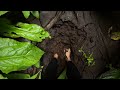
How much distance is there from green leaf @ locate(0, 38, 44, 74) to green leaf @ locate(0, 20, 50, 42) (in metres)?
0.13

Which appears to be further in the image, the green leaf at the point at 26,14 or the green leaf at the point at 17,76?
the green leaf at the point at 26,14

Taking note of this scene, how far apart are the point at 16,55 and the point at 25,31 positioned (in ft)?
0.75

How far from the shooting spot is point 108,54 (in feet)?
4.63

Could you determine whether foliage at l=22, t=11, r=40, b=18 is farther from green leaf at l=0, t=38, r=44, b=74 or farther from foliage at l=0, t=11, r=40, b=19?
green leaf at l=0, t=38, r=44, b=74

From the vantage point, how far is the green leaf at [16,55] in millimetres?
1010

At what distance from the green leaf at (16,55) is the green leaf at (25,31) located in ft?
0.42

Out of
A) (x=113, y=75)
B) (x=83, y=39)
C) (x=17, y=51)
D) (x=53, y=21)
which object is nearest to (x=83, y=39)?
(x=83, y=39)

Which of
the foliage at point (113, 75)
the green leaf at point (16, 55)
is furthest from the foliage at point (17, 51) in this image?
the foliage at point (113, 75)

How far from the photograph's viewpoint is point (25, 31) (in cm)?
123

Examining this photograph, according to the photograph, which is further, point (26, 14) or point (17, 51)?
point (26, 14)

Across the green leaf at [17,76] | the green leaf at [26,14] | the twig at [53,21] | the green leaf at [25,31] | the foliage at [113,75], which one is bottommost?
the foliage at [113,75]

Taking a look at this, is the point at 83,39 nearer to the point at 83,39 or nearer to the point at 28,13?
the point at 83,39

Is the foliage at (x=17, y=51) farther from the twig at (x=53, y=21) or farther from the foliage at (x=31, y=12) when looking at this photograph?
the twig at (x=53, y=21)
